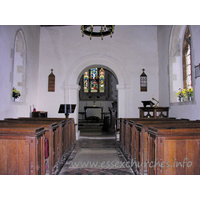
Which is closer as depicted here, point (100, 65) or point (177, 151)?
point (177, 151)

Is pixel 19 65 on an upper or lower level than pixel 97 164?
upper

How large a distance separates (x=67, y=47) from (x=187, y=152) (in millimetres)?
7049

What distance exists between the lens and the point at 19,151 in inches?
93.1

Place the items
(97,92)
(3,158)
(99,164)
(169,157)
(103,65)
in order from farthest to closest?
1. (97,92)
2. (103,65)
3. (99,164)
4. (3,158)
5. (169,157)

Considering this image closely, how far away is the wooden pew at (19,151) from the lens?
235 centimetres

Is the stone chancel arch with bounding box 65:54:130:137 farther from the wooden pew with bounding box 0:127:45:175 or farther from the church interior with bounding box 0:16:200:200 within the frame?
the wooden pew with bounding box 0:127:45:175

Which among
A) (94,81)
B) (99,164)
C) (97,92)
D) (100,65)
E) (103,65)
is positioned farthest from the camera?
(94,81)

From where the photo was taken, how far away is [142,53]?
8.25 m

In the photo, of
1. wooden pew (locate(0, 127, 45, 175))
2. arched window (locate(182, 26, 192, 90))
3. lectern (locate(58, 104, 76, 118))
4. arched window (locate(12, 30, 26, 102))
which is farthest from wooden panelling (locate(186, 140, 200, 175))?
arched window (locate(12, 30, 26, 102))

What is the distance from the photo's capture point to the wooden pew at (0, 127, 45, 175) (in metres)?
2.35

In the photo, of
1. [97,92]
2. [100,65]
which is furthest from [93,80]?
[100,65]

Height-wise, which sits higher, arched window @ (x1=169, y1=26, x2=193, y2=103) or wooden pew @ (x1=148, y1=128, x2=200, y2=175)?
arched window @ (x1=169, y1=26, x2=193, y2=103)

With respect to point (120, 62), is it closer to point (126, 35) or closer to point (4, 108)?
point (126, 35)

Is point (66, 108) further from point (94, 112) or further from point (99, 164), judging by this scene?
point (94, 112)
